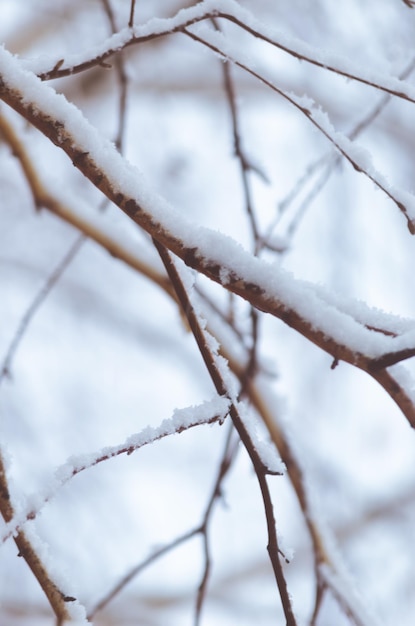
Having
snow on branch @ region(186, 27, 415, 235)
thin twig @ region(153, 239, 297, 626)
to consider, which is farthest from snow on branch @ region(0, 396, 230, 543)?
snow on branch @ region(186, 27, 415, 235)

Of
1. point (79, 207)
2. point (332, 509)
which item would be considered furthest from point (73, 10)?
point (332, 509)

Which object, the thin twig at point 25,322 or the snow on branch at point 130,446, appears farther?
the thin twig at point 25,322

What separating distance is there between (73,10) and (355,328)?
252 cm

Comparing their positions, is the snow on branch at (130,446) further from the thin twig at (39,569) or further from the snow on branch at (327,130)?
the snow on branch at (327,130)

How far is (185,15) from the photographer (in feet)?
1.48

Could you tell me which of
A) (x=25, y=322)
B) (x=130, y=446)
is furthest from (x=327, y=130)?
(x=25, y=322)

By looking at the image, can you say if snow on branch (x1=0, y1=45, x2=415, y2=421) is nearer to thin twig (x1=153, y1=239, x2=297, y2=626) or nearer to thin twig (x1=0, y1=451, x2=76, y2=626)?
thin twig (x1=153, y1=239, x2=297, y2=626)

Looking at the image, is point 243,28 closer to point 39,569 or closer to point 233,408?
point 233,408

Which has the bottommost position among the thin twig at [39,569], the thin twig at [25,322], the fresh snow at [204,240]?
the thin twig at [39,569]

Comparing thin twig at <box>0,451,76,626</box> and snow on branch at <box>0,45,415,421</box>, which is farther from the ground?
snow on branch at <box>0,45,415,421</box>

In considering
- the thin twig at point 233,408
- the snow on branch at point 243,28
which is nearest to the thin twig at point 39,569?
the thin twig at point 233,408

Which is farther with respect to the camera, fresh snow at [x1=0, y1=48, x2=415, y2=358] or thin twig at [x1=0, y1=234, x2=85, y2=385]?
thin twig at [x1=0, y1=234, x2=85, y2=385]

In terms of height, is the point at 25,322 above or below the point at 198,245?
above

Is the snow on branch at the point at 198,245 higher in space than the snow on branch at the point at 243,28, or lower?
lower
